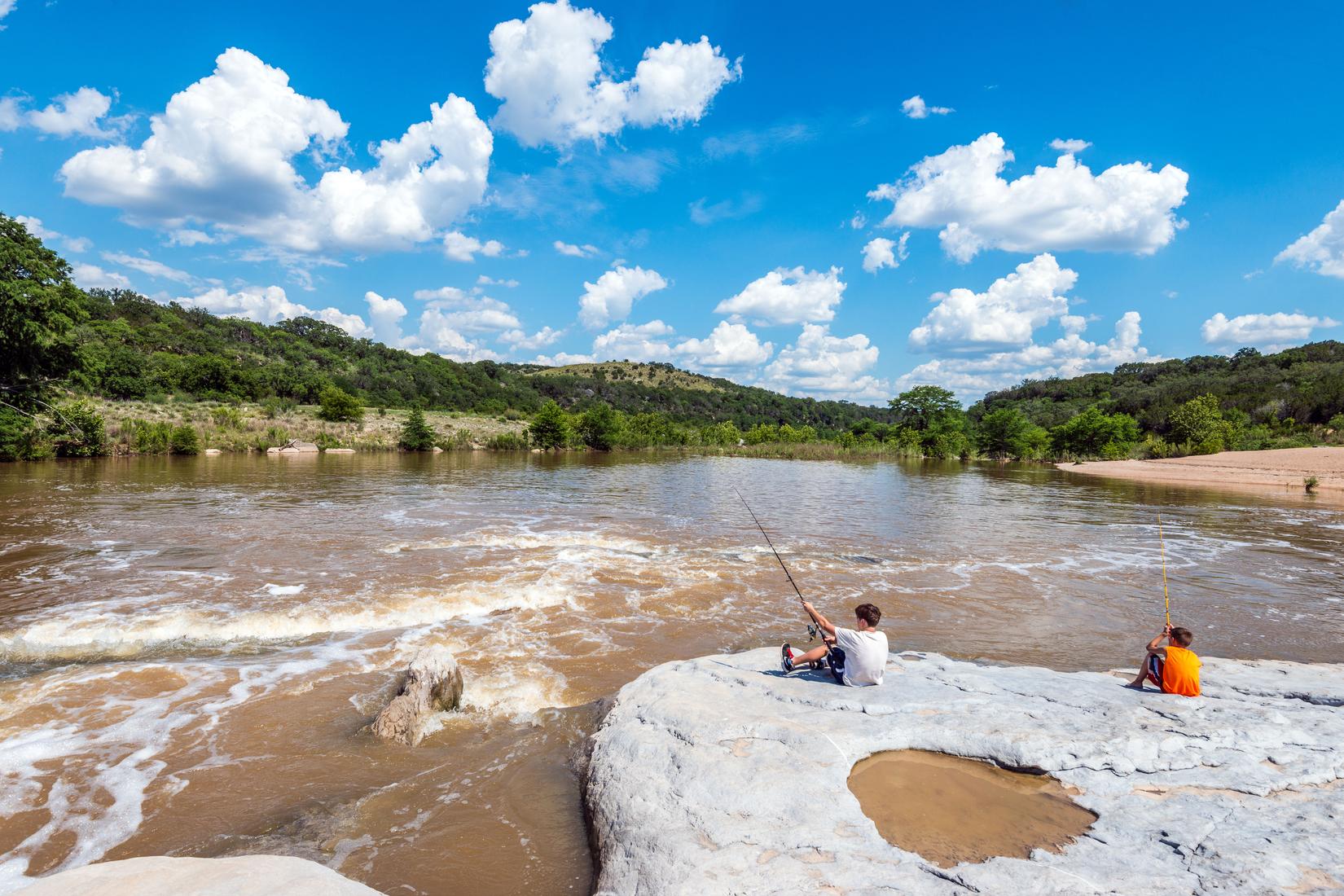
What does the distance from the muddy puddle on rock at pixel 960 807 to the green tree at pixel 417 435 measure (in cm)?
5705

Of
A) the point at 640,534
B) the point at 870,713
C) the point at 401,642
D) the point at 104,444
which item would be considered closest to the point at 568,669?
the point at 401,642

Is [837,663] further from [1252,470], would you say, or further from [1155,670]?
[1252,470]

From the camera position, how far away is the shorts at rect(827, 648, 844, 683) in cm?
645

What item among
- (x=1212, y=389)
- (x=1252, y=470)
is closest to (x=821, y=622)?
(x=1252, y=470)

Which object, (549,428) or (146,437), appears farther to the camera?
(549,428)

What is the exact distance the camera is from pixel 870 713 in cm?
543

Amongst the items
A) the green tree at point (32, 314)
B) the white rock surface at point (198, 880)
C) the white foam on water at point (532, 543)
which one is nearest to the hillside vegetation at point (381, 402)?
the green tree at point (32, 314)

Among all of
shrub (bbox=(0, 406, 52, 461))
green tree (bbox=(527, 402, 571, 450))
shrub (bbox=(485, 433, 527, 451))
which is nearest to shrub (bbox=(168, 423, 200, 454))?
shrub (bbox=(0, 406, 52, 461))

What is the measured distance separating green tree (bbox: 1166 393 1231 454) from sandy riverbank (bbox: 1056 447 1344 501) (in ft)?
7.19

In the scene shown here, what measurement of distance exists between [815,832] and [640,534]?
46.7 feet

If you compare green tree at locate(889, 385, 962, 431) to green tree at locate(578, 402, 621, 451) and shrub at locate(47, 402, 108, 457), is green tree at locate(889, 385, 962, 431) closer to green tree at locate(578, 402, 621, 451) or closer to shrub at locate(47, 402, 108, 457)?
green tree at locate(578, 402, 621, 451)

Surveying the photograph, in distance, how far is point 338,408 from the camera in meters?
60.1

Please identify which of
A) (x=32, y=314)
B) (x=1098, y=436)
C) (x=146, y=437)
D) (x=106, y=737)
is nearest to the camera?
(x=106, y=737)

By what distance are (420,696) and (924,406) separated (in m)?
87.9
